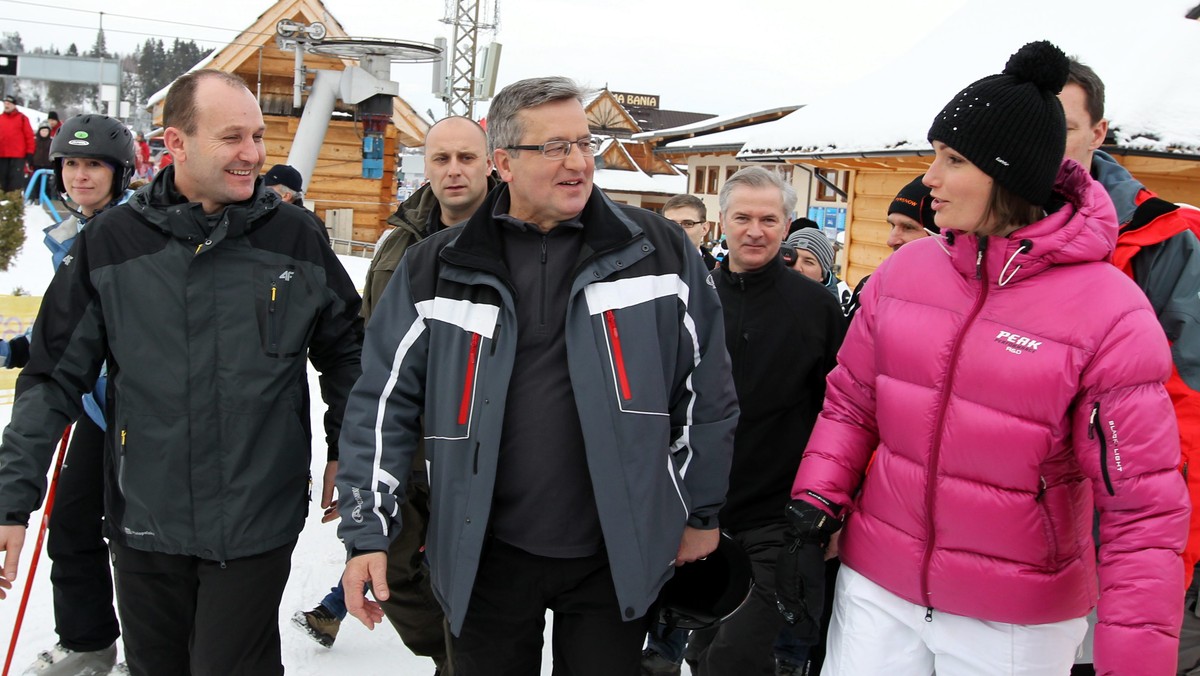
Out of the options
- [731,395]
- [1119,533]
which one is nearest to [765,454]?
[731,395]

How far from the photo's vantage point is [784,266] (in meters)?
3.49

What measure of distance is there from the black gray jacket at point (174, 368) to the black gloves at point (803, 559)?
1543 mm

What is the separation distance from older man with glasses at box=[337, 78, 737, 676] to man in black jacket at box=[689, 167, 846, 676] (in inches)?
34.1

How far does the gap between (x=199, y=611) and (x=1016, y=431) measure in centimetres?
232

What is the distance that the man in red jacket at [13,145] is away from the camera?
593 inches

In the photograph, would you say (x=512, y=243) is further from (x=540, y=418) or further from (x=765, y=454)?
(x=765, y=454)

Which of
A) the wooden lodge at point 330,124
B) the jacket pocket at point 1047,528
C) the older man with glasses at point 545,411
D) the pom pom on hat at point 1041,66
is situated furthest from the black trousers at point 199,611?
the wooden lodge at point 330,124

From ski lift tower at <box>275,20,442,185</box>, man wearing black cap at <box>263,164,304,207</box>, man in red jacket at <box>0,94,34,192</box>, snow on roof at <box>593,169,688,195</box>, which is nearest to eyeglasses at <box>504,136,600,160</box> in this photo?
man wearing black cap at <box>263,164,304,207</box>

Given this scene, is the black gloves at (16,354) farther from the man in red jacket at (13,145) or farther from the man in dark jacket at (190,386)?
the man in red jacket at (13,145)

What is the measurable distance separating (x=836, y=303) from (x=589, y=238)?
141cm

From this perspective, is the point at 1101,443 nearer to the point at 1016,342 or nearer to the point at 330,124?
the point at 1016,342

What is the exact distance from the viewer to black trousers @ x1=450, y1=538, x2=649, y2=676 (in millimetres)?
2422

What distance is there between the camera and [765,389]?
3344mm

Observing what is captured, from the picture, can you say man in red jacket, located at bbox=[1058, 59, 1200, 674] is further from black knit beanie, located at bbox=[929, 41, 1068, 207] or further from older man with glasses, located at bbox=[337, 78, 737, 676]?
older man with glasses, located at bbox=[337, 78, 737, 676]
